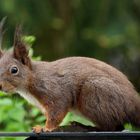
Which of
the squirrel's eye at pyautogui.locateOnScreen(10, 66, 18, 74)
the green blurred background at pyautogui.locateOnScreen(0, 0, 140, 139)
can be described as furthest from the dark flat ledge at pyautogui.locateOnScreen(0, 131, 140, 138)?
the green blurred background at pyautogui.locateOnScreen(0, 0, 140, 139)

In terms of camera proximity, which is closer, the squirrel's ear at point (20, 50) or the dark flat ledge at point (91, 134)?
the dark flat ledge at point (91, 134)

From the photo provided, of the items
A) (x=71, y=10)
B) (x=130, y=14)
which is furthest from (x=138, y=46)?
(x=71, y=10)

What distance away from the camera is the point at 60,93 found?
4.19 metres

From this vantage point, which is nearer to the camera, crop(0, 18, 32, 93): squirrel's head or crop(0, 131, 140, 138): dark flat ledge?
crop(0, 131, 140, 138): dark flat ledge

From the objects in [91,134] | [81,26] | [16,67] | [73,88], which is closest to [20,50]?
[16,67]

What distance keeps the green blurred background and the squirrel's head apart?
3821 millimetres

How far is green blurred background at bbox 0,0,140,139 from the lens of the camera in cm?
854

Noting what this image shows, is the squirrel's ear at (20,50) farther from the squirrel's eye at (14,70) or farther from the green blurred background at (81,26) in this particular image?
the green blurred background at (81,26)

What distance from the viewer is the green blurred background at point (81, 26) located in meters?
8.54

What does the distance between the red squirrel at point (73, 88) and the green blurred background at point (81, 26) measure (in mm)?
3743

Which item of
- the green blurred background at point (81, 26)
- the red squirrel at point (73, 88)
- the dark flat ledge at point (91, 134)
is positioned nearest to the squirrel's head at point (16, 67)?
the red squirrel at point (73, 88)

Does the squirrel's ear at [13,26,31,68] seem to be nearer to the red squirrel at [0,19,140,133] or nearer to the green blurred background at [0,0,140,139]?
the red squirrel at [0,19,140,133]

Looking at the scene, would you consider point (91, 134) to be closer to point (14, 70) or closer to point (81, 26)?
point (14, 70)

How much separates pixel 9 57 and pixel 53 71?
0.32 meters
